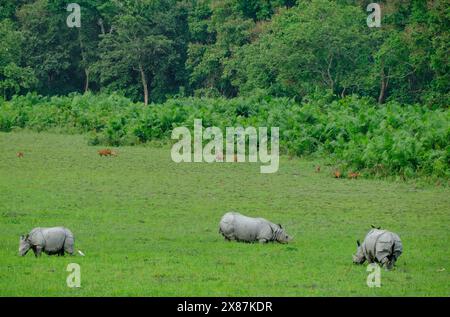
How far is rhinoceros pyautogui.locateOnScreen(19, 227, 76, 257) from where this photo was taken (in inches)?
573

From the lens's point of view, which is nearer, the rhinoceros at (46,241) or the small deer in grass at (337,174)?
the rhinoceros at (46,241)

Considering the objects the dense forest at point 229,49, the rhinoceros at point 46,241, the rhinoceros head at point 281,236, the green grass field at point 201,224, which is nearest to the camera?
the green grass field at point 201,224

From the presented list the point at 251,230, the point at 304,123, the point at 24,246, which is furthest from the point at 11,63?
the point at 24,246

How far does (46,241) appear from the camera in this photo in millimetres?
14578

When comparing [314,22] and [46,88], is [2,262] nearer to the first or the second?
[314,22]

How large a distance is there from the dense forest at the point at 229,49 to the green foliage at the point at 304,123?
21.1ft

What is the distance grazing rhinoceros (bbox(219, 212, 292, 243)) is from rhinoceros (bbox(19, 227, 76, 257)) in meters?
2.80

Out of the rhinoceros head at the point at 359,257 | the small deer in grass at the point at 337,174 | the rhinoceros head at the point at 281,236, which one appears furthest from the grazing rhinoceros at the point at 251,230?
the small deer in grass at the point at 337,174

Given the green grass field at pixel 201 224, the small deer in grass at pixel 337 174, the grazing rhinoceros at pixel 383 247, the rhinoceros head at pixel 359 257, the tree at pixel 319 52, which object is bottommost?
the small deer in grass at pixel 337 174

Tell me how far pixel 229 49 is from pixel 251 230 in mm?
46681

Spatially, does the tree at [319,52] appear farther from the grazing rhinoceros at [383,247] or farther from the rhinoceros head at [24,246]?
the grazing rhinoceros at [383,247]

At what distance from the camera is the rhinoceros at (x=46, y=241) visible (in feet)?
47.7

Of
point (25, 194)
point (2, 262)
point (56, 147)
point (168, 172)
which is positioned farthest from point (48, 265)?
point (56, 147)

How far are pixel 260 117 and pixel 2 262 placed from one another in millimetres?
21454
